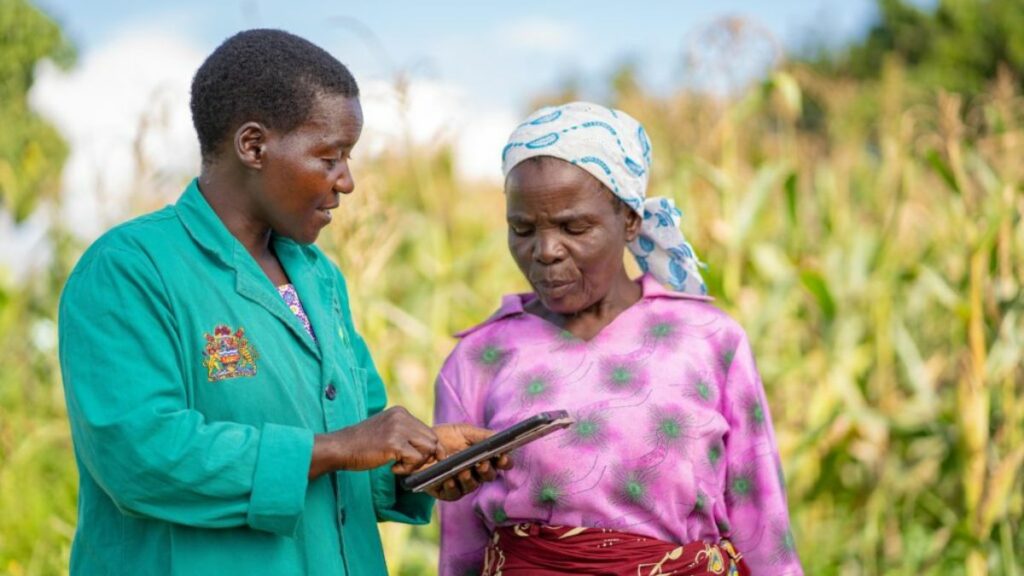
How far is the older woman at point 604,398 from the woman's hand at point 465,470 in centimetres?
14

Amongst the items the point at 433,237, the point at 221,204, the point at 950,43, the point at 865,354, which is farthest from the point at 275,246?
the point at 950,43

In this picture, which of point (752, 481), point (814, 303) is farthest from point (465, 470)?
point (814, 303)

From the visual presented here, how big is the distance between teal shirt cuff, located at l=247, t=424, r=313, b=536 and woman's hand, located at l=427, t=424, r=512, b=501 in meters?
0.30

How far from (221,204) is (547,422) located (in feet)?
2.27

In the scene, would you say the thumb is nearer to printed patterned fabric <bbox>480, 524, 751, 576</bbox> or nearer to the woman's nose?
printed patterned fabric <bbox>480, 524, 751, 576</bbox>

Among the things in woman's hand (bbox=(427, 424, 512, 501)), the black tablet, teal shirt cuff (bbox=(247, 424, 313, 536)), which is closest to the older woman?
woman's hand (bbox=(427, 424, 512, 501))

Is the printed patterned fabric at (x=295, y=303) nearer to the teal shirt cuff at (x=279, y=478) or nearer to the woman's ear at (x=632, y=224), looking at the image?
the teal shirt cuff at (x=279, y=478)

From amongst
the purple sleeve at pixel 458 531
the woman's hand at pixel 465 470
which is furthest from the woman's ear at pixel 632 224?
the woman's hand at pixel 465 470

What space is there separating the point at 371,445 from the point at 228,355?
0.28 meters

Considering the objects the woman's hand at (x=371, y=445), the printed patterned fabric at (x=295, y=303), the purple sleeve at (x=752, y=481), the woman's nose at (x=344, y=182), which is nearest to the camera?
the woman's hand at (x=371, y=445)

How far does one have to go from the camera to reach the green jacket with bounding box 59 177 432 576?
6.66 ft

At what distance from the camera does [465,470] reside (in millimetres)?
2332

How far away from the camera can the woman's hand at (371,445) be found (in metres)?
2.14

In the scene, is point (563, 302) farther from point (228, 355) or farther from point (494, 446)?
point (228, 355)
